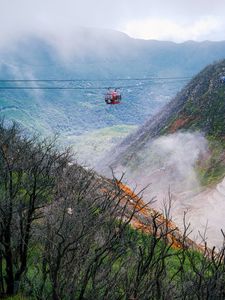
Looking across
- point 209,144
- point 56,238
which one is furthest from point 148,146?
point 56,238

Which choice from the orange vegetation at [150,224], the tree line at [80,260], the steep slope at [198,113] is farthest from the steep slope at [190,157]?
the tree line at [80,260]

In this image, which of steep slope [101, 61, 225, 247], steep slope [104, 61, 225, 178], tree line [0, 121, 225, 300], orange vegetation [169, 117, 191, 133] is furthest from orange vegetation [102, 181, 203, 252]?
orange vegetation [169, 117, 191, 133]

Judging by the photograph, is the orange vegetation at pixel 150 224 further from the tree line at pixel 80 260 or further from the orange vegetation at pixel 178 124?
the orange vegetation at pixel 178 124

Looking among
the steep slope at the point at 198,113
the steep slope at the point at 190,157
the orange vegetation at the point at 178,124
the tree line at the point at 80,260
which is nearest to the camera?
the tree line at the point at 80,260

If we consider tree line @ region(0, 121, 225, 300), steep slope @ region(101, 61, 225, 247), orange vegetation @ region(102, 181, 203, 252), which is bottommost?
tree line @ region(0, 121, 225, 300)

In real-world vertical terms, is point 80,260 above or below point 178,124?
below

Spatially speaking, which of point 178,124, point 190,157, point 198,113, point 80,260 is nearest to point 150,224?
point 80,260

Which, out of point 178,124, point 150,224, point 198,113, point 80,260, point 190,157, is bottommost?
point 80,260

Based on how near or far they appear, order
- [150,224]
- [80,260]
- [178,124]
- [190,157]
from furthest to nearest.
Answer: [178,124]
[190,157]
[150,224]
[80,260]

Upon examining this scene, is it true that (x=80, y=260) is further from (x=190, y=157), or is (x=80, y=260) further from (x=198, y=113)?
(x=198, y=113)

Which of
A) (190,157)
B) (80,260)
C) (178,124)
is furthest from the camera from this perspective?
(178,124)

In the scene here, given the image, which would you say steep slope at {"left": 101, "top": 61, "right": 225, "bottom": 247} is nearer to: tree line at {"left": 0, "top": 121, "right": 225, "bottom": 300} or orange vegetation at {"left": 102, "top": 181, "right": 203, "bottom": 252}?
orange vegetation at {"left": 102, "top": 181, "right": 203, "bottom": 252}

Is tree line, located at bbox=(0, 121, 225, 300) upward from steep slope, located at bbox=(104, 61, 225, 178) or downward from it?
downward
